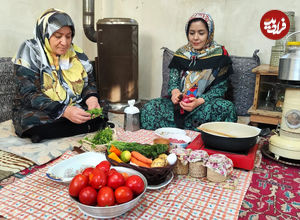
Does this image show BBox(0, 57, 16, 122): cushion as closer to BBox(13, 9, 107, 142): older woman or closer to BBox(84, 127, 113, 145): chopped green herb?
BBox(13, 9, 107, 142): older woman

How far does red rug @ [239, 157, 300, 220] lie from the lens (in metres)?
1.26

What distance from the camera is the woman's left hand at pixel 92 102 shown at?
224cm

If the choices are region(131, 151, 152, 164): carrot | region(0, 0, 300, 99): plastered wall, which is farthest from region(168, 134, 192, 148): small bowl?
region(0, 0, 300, 99): plastered wall

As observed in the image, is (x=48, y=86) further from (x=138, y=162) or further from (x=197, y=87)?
(x=197, y=87)

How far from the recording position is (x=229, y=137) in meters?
1.54

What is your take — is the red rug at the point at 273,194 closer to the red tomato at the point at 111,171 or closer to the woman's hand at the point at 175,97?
the red tomato at the point at 111,171

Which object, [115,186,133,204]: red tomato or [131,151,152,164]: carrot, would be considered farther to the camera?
[131,151,152,164]: carrot

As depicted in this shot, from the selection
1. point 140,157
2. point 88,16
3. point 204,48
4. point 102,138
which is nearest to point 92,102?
point 102,138

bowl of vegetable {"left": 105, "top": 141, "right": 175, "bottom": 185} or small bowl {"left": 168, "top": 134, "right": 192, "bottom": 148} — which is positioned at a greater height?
bowl of vegetable {"left": 105, "top": 141, "right": 175, "bottom": 185}

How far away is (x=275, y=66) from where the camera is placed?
101 inches

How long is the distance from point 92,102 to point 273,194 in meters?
1.54

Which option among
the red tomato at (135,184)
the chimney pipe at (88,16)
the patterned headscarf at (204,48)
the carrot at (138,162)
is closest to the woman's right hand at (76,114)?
the carrot at (138,162)

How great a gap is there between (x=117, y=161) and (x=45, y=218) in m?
0.40

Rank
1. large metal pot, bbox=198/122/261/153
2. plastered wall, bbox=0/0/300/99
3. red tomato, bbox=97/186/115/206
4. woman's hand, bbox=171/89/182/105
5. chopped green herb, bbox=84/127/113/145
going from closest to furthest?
red tomato, bbox=97/186/115/206 < large metal pot, bbox=198/122/261/153 < chopped green herb, bbox=84/127/113/145 < woman's hand, bbox=171/89/182/105 < plastered wall, bbox=0/0/300/99
